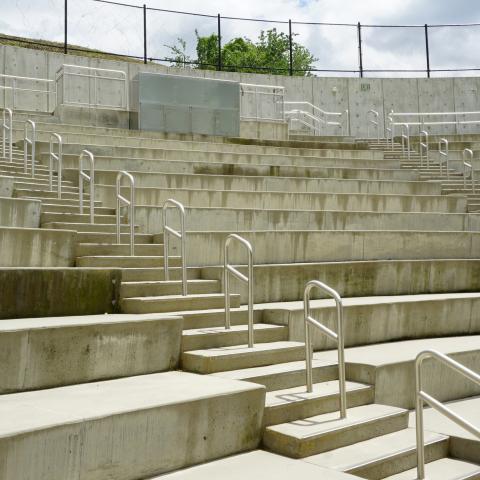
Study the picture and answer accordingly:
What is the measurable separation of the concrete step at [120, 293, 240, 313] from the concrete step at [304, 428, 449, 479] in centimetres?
219

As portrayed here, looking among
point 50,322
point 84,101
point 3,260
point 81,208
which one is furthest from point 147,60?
point 50,322

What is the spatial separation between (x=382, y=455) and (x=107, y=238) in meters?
4.18

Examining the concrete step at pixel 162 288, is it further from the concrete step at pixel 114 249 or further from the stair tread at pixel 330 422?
the stair tread at pixel 330 422

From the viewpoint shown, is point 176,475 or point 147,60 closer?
point 176,475

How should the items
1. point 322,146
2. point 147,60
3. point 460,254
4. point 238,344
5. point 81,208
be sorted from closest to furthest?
point 238,344
point 81,208
point 460,254
point 322,146
point 147,60

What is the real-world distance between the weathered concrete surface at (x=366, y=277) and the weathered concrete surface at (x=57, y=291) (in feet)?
5.00

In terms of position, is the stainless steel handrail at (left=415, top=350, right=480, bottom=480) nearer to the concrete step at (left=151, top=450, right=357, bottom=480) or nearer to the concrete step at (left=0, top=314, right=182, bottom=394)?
the concrete step at (left=151, top=450, right=357, bottom=480)

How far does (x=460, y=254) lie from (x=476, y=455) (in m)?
5.56

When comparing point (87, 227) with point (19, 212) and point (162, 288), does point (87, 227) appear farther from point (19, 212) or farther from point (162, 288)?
point (162, 288)

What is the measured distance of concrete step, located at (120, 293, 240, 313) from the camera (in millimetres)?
5973

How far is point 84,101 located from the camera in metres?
18.0

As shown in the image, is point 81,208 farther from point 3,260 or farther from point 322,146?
point 322,146

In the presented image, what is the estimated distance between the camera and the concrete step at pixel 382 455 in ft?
14.2

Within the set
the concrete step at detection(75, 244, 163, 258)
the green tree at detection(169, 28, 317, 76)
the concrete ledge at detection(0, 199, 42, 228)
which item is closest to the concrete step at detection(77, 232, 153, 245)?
the concrete step at detection(75, 244, 163, 258)
